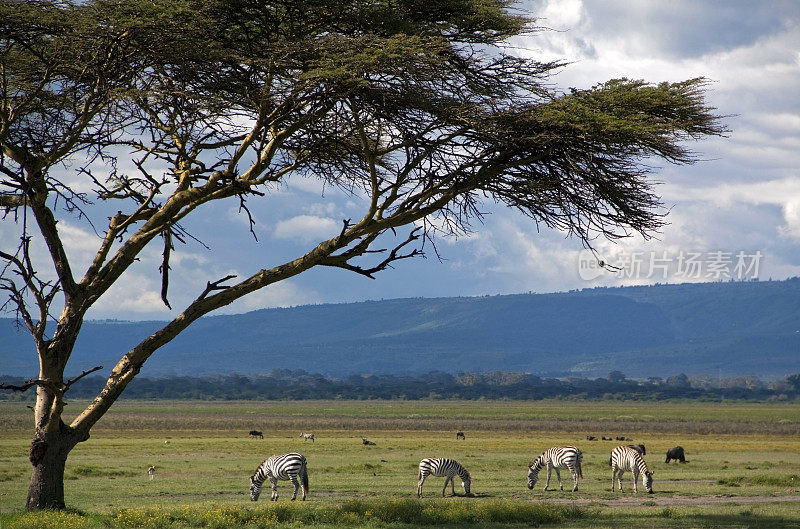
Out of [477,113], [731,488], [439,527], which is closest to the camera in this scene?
[477,113]

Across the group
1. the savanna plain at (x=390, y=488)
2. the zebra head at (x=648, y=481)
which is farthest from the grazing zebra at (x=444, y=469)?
the zebra head at (x=648, y=481)

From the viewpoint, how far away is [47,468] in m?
14.7

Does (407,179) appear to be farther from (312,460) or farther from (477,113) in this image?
(312,460)

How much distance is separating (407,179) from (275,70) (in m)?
2.96

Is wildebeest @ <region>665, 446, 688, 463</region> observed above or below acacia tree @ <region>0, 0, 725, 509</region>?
below

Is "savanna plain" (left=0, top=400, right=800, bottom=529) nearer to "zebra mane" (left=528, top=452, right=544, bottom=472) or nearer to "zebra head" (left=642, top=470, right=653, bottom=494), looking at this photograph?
"zebra head" (left=642, top=470, right=653, bottom=494)

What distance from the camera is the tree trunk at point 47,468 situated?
14609 mm

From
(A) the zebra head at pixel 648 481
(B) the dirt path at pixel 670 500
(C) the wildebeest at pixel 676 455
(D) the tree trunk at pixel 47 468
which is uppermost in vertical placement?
(D) the tree trunk at pixel 47 468

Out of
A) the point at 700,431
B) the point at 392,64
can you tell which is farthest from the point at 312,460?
the point at 700,431

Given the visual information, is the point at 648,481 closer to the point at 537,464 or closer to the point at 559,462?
the point at 559,462

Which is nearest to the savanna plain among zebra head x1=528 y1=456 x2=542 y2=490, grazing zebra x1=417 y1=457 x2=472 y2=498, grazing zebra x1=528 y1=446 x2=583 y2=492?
zebra head x1=528 y1=456 x2=542 y2=490

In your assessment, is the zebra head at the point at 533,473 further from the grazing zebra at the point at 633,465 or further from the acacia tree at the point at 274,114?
the acacia tree at the point at 274,114

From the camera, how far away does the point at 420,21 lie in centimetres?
1460

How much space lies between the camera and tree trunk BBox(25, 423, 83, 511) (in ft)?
47.9
